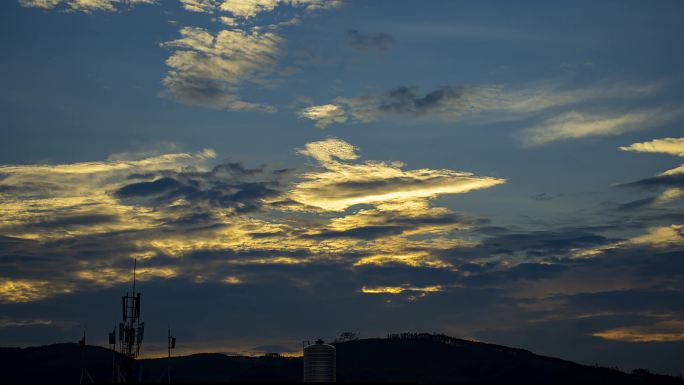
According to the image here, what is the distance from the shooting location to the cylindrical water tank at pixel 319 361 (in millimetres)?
159925

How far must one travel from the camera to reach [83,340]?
112m

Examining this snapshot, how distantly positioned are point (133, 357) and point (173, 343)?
953 inches

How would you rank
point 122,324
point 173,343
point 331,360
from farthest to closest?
point 331,360 < point 173,343 < point 122,324

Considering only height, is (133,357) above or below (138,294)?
below

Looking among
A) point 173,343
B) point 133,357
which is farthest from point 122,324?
point 173,343

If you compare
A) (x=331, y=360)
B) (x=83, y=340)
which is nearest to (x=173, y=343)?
(x=83, y=340)

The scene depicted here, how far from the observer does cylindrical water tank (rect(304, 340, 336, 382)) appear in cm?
15993

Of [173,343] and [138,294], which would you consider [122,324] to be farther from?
[173,343]

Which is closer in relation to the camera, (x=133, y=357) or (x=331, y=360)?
(x=133, y=357)

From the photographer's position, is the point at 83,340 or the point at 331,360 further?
the point at 331,360

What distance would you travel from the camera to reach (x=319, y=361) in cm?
16025

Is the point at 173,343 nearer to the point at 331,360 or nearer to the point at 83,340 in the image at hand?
the point at 83,340

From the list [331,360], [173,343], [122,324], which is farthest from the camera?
[331,360]

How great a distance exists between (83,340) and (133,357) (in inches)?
384
